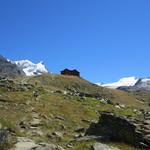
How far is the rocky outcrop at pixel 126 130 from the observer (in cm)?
2842

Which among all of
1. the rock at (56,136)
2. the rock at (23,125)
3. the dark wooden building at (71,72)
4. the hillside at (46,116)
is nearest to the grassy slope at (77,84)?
the dark wooden building at (71,72)

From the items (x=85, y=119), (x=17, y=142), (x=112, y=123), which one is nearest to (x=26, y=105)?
(x=85, y=119)

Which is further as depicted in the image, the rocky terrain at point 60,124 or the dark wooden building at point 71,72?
the dark wooden building at point 71,72

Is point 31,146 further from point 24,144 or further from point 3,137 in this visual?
point 3,137

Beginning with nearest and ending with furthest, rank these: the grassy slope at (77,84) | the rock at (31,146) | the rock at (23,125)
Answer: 1. the rock at (31,146)
2. the rock at (23,125)
3. the grassy slope at (77,84)

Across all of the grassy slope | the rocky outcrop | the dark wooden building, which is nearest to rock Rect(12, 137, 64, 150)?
the rocky outcrop

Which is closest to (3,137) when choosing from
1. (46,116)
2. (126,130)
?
(126,130)

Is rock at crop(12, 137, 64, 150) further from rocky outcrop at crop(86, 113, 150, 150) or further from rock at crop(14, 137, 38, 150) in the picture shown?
rocky outcrop at crop(86, 113, 150, 150)

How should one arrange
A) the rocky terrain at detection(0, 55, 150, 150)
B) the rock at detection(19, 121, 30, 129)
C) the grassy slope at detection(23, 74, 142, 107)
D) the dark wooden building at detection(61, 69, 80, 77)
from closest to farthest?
the rocky terrain at detection(0, 55, 150, 150), the rock at detection(19, 121, 30, 129), the grassy slope at detection(23, 74, 142, 107), the dark wooden building at detection(61, 69, 80, 77)

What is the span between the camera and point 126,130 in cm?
2923

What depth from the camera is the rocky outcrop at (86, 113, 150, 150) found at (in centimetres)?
2842

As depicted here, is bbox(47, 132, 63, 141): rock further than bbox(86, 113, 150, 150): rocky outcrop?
Yes

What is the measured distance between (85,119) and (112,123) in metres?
13.6

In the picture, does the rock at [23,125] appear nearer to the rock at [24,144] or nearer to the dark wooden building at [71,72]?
the rock at [24,144]
